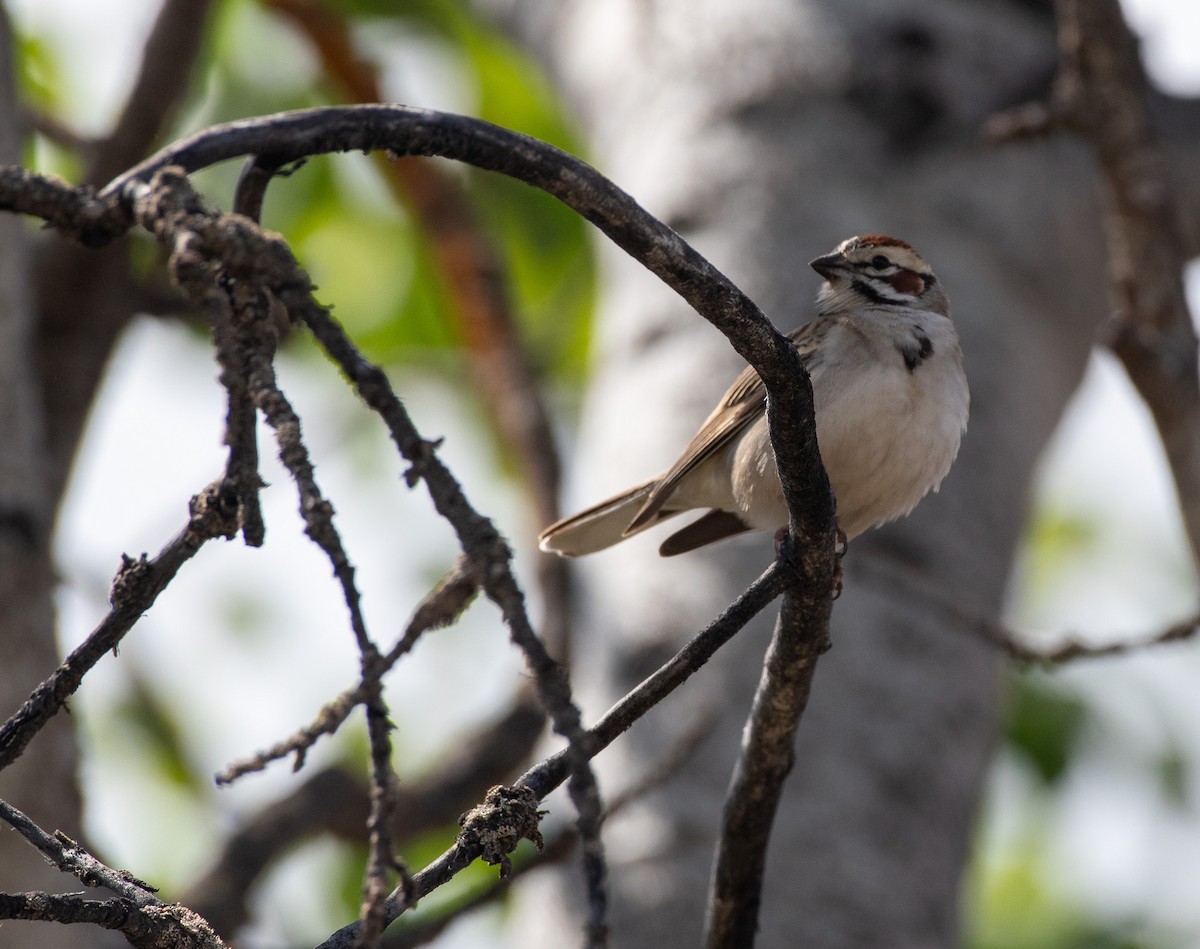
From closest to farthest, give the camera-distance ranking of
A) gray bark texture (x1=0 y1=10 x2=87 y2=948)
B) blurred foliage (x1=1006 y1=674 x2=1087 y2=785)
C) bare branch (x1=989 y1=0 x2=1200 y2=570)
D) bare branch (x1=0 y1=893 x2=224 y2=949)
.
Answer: bare branch (x1=0 y1=893 x2=224 y2=949) → gray bark texture (x1=0 y1=10 x2=87 y2=948) → bare branch (x1=989 y1=0 x2=1200 y2=570) → blurred foliage (x1=1006 y1=674 x2=1087 y2=785)

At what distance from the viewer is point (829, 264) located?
4152mm

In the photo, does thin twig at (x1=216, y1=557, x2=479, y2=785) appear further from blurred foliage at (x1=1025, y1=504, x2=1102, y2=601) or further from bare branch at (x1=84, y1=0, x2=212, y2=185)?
blurred foliage at (x1=1025, y1=504, x2=1102, y2=601)

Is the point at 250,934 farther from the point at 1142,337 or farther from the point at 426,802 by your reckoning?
the point at 1142,337

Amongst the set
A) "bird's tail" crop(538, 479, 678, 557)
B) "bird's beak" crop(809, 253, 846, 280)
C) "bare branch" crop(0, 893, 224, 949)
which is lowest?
"bare branch" crop(0, 893, 224, 949)

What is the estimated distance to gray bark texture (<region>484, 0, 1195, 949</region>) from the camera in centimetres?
381

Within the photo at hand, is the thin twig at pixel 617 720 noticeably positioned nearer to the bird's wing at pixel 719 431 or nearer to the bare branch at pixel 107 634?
the bare branch at pixel 107 634

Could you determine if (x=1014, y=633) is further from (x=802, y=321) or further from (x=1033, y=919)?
(x=1033, y=919)

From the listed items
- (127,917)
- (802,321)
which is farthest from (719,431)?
(127,917)

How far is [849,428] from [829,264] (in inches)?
30.2

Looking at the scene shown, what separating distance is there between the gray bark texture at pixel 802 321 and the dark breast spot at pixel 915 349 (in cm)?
63

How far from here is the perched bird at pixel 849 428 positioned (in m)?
3.56

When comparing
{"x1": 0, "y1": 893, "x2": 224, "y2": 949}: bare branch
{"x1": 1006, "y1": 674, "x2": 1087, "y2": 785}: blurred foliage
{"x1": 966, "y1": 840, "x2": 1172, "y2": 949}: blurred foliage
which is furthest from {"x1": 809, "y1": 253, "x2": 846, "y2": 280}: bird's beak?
{"x1": 966, "y1": 840, "x2": 1172, "y2": 949}: blurred foliage

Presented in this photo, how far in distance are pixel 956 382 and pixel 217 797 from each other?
3690 millimetres

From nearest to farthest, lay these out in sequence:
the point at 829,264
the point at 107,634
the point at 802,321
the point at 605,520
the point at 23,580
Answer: the point at 107,634 < the point at 23,580 < the point at 605,520 < the point at 829,264 < the point at 802,321
